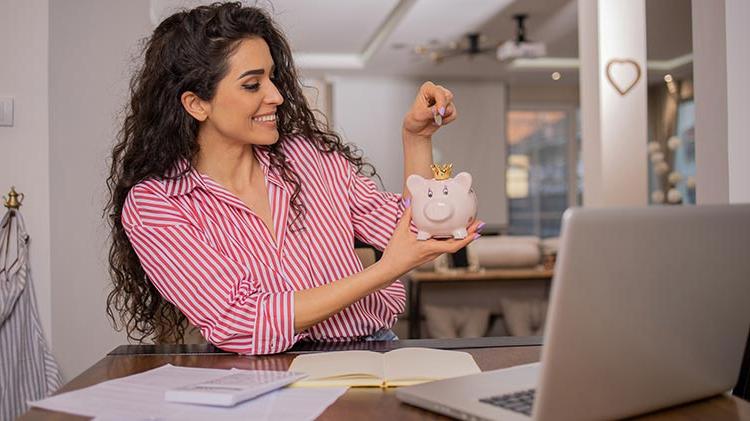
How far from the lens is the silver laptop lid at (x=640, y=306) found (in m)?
0.68

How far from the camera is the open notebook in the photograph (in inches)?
40.3

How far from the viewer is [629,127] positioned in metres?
3.70

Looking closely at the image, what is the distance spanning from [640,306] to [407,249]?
55 cm

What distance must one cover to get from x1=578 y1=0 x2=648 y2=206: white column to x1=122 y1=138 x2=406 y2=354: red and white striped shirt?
224cm

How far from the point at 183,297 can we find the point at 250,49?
501 mm

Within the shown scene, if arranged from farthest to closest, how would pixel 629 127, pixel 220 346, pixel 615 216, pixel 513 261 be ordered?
A: pixel 513 261 < pixel 629 127 < pixel 220 346 < pixel 615 216

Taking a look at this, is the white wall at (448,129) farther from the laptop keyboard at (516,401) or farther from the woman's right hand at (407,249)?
the laptop keyboard at (516,401)

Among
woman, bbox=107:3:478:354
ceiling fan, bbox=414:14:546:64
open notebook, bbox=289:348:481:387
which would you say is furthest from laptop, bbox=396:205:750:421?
ceiling fan, bbox=414:14:546:64

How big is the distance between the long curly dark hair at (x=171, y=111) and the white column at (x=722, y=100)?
4.34 feet

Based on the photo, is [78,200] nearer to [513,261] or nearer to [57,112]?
[57,112]

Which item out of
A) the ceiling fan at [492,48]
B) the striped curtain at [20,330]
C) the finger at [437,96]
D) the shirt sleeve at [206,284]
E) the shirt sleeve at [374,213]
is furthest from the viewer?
the ceiling fan at [492,48]

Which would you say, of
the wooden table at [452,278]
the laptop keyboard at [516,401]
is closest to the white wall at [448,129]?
the wooden table at [452,278]

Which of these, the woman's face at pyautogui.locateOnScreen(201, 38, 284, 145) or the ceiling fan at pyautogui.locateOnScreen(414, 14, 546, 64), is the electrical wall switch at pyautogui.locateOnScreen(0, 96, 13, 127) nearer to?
the woman's face at pyautogui.locateOnScreen(201, 38, 284, 145)

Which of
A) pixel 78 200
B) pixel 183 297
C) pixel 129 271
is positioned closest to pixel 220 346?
pixel 183 297
